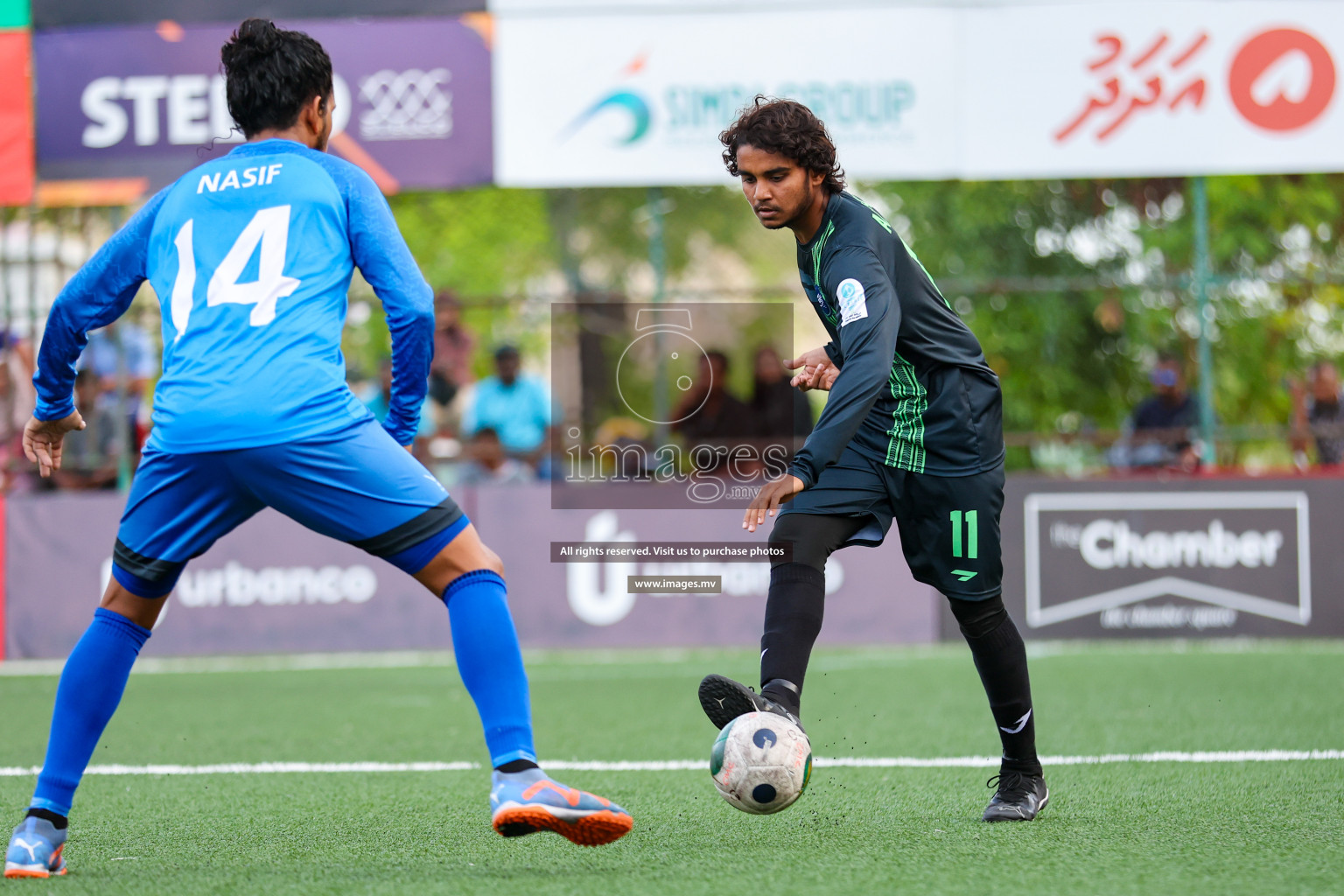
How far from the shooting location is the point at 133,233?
12.8ft

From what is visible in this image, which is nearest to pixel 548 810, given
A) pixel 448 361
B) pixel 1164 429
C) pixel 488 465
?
pixel 488 465

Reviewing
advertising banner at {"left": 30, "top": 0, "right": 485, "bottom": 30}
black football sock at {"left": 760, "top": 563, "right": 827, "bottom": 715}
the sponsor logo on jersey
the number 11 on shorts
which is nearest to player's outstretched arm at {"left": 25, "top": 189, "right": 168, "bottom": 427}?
the sponsor logo on jersey

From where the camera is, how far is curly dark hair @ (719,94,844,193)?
13.6ft

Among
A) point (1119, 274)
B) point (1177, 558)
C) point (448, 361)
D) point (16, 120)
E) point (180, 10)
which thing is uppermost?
point (180, 10)

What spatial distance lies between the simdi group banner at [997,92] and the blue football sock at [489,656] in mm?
8131

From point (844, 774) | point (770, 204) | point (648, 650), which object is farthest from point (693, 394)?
point (770, 204)

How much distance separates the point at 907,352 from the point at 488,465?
7.44 metres

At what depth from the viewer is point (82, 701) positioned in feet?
12.5

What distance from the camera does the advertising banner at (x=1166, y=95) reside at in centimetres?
1152

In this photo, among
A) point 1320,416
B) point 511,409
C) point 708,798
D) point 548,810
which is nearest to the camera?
point 548,810

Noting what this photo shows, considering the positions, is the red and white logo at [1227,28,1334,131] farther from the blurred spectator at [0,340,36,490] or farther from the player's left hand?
the blurred spectator at [0,340,36,490]

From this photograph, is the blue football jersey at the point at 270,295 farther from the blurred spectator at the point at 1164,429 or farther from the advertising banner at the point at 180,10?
the blurred spectator at the point at 1164,429

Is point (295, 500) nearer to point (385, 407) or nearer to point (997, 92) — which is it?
point (385, 407)

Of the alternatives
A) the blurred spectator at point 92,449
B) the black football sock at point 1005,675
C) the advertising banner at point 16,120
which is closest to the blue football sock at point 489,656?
the black football sock at point 1005,675
